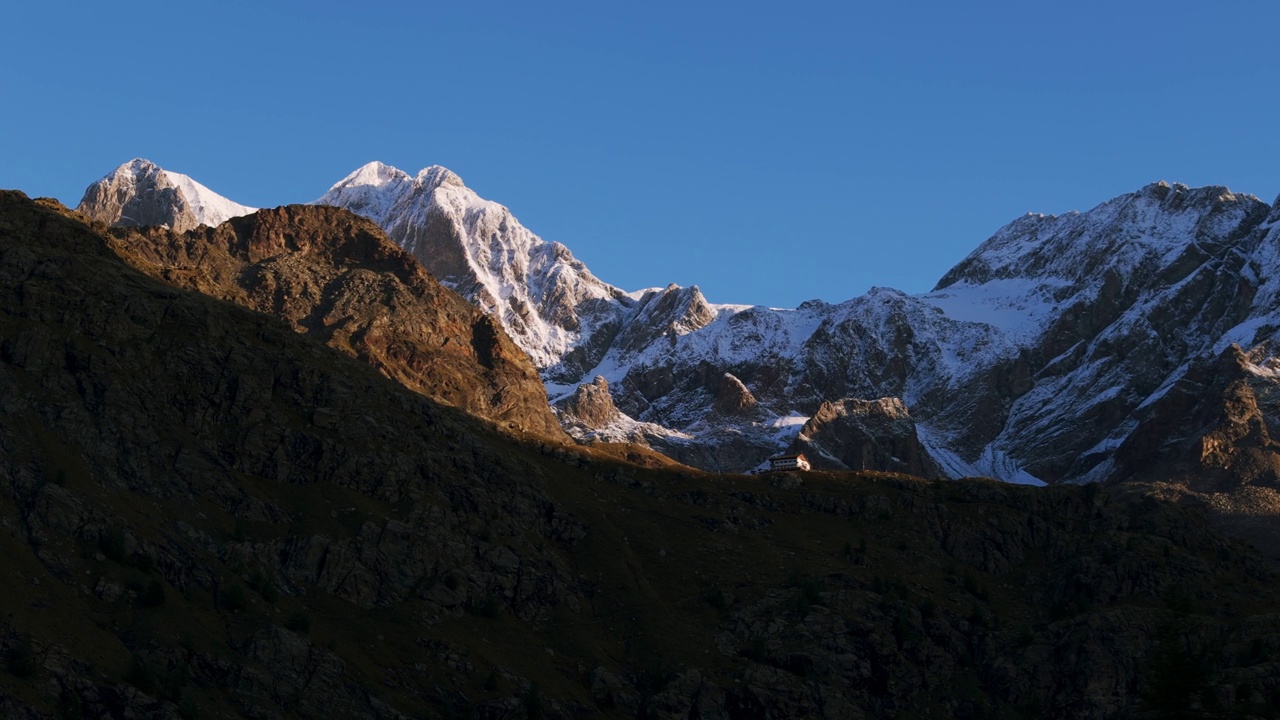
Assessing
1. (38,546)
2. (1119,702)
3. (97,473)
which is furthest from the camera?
(1119,702)

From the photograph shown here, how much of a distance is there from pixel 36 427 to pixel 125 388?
689 inches

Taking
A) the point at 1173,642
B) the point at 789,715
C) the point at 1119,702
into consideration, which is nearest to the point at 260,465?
the point at 789,715

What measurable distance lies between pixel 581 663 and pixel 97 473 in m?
55.8

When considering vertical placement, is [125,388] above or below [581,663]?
above

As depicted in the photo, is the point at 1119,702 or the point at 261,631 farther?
the point at 1119,702

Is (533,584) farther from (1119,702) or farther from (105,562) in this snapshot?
(1119,702)

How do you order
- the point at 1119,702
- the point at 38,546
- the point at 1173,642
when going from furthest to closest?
1. the point at 1119,702
2. the point at 38,546
3. the point at 1173,642

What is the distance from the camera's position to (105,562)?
156m

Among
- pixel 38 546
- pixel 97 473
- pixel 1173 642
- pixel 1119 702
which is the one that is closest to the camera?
pixel 1173 642

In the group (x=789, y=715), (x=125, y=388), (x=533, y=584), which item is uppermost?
(x=125, y=388)

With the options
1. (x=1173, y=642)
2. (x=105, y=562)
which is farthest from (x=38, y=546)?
(x=1173, y=642)

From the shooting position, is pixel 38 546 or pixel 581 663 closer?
pixel 38 546

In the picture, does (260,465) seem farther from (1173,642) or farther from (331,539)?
(1173,642)

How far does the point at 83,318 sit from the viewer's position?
19975cm
